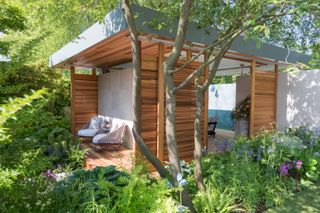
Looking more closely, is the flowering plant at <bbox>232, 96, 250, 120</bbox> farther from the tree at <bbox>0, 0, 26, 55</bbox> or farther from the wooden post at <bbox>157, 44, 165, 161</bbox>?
the tree at <bbox>0, 0, 26, 55</bbox>

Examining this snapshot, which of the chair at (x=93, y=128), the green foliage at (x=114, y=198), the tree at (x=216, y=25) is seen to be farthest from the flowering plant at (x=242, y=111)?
the green foliage at (x=114, y=198)

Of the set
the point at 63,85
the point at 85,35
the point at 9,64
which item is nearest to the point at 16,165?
the point at 9,64

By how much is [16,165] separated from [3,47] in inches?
39.8

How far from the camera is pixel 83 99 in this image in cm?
935

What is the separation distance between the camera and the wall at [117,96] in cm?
761

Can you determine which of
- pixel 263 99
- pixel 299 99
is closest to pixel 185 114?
pixel 263 99

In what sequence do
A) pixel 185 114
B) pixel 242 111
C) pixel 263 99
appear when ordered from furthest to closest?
1. pixel 242 111
2. pixel 263 99
3. pixel 185 114

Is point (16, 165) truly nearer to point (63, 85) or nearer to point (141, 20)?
point (141, 20)

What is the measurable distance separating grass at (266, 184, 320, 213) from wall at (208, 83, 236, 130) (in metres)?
9.42

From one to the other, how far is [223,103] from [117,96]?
8095 millimetres

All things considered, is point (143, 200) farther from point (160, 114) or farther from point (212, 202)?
point (160, 114)

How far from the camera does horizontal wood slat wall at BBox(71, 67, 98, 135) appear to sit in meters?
8.77

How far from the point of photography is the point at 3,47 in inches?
83.7

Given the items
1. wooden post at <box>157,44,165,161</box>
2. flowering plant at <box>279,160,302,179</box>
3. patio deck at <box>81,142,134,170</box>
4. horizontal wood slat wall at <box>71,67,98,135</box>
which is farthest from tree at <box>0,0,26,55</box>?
horizontal wood slat wall at <box>71,67,98,135</box>
